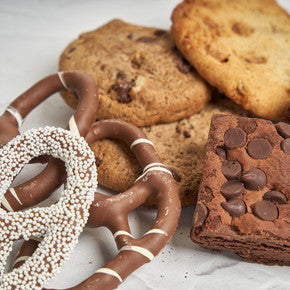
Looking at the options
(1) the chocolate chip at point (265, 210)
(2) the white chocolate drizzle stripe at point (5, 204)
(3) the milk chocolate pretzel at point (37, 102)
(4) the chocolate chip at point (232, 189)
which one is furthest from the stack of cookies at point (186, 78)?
(2) the white chocolate drizzle stripe at point (5, 204)

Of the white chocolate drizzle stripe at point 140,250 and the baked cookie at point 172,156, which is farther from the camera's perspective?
the baked cookie at point 172,156

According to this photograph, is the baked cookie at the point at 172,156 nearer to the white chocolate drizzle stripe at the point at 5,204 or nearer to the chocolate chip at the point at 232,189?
the chocolate chip at the point at 232,189

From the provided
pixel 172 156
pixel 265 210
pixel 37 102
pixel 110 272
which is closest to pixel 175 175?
pixel 172 156

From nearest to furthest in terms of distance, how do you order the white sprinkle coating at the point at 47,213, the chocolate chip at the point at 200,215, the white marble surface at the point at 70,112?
the white sprinkle coating at the point at 47,213 → the chocolate chip at the point at 200,215 → the white marble surface at the point at 70,112

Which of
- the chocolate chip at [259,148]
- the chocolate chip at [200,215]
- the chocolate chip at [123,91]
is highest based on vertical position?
the chocolate chip at [123,91]

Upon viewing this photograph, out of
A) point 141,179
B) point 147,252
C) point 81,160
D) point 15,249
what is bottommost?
point 15,249

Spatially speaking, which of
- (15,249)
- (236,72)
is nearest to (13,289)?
(15,249)

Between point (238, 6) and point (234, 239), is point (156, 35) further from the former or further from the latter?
point (234, 239)

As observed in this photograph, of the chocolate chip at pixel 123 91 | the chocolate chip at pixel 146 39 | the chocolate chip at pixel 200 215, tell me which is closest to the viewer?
the chocolate chip at pixel 200 215
